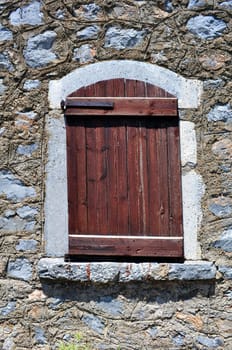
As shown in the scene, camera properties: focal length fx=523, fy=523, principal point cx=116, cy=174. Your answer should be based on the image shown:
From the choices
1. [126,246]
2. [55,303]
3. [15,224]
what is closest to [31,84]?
[15,224]

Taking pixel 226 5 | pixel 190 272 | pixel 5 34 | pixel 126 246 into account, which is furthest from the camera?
pixel 5 34

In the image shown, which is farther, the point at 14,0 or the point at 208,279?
the point at 14,0

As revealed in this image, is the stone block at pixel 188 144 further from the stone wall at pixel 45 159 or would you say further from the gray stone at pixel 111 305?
the gray stone at pixel 111 305

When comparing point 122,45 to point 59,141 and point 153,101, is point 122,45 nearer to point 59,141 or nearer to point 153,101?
point 153,101

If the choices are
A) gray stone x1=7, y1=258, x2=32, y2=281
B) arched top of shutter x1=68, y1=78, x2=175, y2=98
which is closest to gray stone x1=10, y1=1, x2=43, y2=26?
arched top of shutter x1=68, y1=78, x2=175, y2=98

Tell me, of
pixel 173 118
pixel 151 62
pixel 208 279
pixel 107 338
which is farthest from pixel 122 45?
pixel 107 338

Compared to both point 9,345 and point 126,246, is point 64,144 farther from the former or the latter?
point 9,345

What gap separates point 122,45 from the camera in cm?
435

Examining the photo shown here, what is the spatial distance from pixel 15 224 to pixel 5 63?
1.36 meters

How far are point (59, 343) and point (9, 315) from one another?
0.47 m

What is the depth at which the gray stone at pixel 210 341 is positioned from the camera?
413cm

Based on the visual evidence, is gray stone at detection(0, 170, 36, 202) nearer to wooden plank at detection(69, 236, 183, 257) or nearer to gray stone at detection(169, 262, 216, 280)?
wooden plank at detection(69, 236, 183, 257)

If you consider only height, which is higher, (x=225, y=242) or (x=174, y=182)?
(x=174, y=182)

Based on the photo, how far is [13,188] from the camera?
433 centimetres
